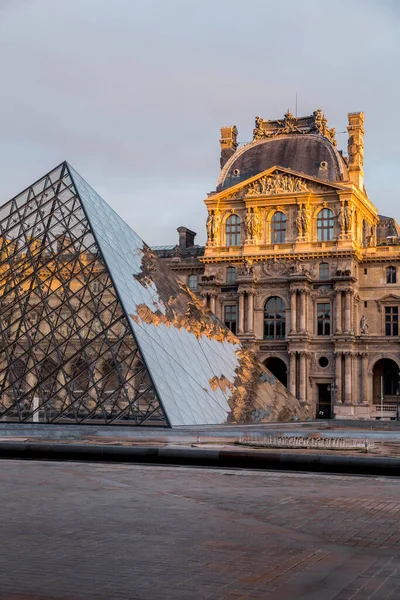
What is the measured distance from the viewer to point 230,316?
61.2m

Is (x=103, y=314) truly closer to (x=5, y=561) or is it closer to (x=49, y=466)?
(x=49, y=466)

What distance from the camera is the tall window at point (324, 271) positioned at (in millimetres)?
58250

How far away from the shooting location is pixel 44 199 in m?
32.4

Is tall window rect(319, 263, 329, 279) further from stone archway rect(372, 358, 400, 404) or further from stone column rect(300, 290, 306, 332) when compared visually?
stone archway rect(372, 358, 400, 404)

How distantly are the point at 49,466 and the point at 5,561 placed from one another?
28.8 feet

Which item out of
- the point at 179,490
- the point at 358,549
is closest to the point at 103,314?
the point at 179,490

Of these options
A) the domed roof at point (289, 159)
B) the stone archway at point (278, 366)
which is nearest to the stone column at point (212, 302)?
the stone archway at point (278, 366)

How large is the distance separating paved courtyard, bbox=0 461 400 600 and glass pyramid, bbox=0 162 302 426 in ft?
38.7

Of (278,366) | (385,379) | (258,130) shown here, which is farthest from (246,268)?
(385,379)

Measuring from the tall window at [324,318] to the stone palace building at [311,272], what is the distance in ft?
0.23

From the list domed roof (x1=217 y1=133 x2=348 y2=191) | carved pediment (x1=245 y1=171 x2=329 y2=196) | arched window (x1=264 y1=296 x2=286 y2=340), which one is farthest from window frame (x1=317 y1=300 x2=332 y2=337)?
domed roof (x1=217 y1=133 x2=348 y2=191)

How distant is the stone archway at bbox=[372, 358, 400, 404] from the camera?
5925 centimetres

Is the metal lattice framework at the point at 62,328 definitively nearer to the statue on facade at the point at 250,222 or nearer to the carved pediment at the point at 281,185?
the statue on facade at the point at 250,222

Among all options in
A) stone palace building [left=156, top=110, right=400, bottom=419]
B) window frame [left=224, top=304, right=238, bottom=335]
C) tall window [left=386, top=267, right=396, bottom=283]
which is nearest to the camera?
stone palace building [left=156, top=110, right=400, bottom=419]
